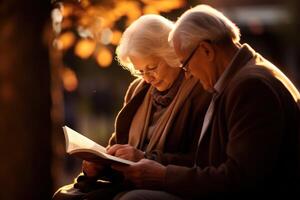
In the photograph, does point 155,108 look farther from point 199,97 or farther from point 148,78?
point 199,97

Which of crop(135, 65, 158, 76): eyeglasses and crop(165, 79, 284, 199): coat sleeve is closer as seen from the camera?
crop(165, 79, 284, 199): coat sleeve

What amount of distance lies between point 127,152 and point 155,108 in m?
0.49

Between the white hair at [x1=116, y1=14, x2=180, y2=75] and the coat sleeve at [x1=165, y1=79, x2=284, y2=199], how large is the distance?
1.04m

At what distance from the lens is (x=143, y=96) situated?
18.9 ft

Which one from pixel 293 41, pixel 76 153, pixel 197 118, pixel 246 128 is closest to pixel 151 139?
pixel 197 118

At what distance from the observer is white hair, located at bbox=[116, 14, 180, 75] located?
552cm

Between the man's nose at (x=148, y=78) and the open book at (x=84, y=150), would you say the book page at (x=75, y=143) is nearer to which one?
the open book at (x=84, y=150)

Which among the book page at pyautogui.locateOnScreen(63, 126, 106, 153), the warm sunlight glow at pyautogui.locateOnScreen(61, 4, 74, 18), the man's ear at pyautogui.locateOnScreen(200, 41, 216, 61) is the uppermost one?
the man's ear at pyautogui.locateOnScreen(200, 41, 216, 61)

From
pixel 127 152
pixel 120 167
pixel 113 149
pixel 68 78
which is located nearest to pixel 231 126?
pixel 120 167

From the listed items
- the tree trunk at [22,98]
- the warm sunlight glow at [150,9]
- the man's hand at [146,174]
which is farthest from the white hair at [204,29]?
the warm sunlight glow at [150,9]

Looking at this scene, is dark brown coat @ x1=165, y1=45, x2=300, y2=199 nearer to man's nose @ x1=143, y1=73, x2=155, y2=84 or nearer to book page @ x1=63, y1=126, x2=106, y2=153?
book page @ x1=63, y1=126, x2=106, y2=153

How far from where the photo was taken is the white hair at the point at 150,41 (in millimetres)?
5523

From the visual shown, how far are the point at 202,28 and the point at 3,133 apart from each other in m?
1.28

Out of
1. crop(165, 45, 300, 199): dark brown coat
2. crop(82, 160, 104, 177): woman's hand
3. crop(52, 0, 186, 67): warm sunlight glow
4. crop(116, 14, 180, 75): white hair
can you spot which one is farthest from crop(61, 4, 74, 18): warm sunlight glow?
crop(165, 45, 300, 199): dark brown coat
